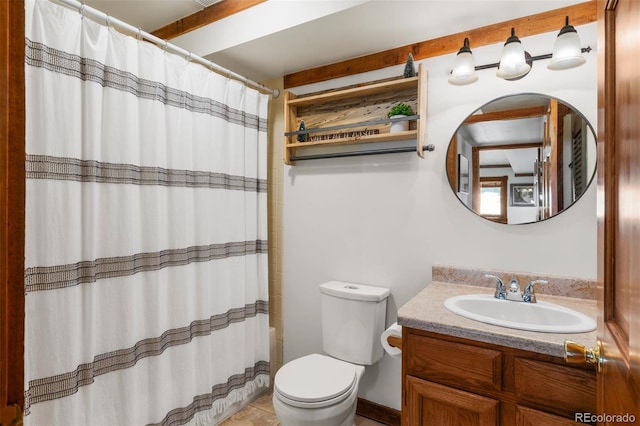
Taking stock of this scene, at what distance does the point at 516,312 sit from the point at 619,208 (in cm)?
111

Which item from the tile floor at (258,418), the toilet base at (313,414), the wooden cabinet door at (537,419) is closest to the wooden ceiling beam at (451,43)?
the wooden cabinet door at (537,419)

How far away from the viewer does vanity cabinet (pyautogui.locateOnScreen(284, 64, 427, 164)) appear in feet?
6.35

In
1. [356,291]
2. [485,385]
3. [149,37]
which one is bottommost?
[485,385]

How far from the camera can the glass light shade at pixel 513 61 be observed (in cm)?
156

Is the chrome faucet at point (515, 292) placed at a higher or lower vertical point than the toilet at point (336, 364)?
higher

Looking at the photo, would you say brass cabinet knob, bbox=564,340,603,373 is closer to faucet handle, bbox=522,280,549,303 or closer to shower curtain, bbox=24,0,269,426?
faucet handle, bbox=522,280,549,303

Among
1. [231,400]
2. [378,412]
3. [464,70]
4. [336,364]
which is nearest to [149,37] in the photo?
[464,70]

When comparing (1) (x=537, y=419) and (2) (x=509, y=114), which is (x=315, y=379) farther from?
(2) (x=509, y=114)

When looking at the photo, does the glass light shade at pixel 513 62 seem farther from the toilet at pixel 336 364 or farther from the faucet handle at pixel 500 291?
the toilet at pixel 336 364

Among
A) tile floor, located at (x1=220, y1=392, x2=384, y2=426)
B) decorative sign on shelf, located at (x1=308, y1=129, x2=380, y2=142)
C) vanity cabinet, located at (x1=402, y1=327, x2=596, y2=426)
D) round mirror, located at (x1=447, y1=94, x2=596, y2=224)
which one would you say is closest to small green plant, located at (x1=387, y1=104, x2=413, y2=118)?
decorative sign on shelf, located at (x1=308, y1=129, x2=380, y2=142)

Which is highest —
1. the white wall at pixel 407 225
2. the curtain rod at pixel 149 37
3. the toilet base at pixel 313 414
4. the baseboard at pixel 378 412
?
the curtain rod at pixel 149 37

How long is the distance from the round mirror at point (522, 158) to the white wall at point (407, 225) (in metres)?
0.05

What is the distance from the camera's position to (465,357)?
1295 millimetres

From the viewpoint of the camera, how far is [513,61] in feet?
5.13
